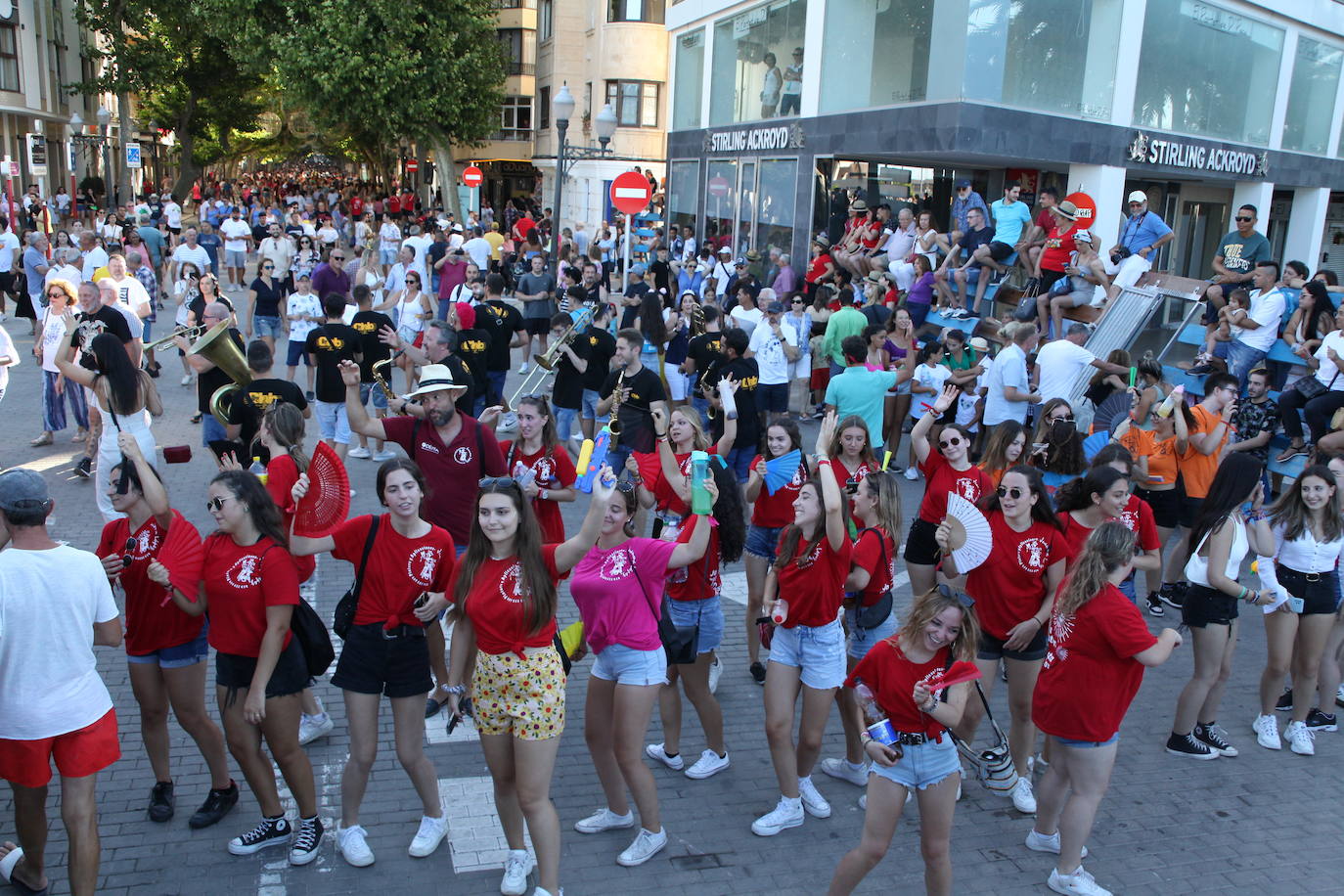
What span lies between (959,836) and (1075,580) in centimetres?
146

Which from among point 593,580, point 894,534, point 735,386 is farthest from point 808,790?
point 735,386

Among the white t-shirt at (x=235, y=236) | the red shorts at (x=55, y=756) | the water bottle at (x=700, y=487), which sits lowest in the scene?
the red shorts at (x=55, y=756)

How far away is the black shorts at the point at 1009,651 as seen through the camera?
5254 mm

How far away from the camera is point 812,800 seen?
17.1ft

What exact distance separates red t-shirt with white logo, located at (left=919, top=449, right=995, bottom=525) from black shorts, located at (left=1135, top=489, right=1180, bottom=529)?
217cm

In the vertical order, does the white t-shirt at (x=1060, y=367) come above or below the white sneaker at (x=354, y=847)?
above

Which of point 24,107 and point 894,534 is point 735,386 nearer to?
point 894,534

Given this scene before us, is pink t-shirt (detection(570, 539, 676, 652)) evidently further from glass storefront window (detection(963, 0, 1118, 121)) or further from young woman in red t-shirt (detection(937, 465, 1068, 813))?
glass storefront window (detection(963, 0, 1118, 121))

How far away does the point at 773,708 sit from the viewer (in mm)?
4879

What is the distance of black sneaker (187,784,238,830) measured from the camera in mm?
4797

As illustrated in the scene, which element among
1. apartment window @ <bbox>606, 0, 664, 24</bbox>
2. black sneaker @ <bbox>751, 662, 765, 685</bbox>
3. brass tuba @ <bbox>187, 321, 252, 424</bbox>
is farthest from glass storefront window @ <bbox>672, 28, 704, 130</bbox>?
black sneaker @ <bbox>751, 662, 765, 685</bbox>

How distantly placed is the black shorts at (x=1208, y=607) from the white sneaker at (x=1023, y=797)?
4.31ft

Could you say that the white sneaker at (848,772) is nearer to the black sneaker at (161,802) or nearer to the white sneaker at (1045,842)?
the white sneaker at (1045,842)

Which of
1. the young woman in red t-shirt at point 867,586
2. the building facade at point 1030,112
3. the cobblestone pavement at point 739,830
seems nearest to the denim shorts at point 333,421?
the cobblestone pavement at point 739,830
